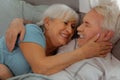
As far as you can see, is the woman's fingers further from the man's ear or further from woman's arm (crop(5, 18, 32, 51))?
the man's ear

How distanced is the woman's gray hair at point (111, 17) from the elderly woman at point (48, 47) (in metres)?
0.08

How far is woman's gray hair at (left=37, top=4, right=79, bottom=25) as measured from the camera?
169 centimetres

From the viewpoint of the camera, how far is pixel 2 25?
1979mm

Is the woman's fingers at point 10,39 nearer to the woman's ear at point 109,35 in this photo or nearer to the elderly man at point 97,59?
the elderly man at point 97,59

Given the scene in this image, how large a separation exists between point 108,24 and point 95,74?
30 centimetres

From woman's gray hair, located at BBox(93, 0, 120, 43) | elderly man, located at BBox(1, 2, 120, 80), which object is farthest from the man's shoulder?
woman's gray hair, located at BBox(93, 0, 120, 43)

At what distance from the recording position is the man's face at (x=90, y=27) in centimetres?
150

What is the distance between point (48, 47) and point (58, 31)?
0.44ft

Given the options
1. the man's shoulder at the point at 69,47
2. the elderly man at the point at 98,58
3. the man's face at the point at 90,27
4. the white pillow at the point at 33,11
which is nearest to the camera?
the elderly man at the point at 98,58

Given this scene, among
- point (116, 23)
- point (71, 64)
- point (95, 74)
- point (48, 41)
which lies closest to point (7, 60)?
point (48, 41)

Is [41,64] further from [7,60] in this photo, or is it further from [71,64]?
[7,60]

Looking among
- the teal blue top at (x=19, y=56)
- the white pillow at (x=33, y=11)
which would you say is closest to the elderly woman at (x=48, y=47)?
the teal blue top at (x=19, y=56)

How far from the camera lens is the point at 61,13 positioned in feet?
5.56

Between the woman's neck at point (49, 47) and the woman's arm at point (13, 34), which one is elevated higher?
the woman's arm at point (13, 34)
